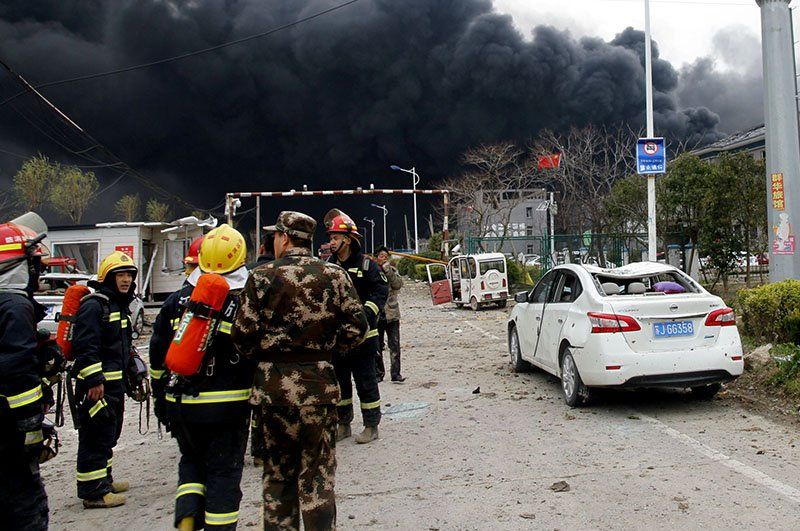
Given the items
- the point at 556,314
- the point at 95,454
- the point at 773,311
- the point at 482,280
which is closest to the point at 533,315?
the point at 556,314

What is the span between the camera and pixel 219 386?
126 inches

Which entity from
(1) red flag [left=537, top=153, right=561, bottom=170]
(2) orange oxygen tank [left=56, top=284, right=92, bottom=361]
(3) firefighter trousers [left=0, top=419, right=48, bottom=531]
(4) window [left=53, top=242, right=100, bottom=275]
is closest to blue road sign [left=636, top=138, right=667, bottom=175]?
(2) orange oxygen tank [left=56, top=284, right=92, bottom=361]

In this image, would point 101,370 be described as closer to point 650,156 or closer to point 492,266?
point 650,156

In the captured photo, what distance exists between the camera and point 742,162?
14.5 meters

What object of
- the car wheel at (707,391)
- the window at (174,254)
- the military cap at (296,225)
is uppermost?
the window at (174,254)

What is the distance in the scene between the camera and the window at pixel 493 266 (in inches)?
818

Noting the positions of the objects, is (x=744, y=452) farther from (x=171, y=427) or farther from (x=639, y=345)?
(x=171, y=427)

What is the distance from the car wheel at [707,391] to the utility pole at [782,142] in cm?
343

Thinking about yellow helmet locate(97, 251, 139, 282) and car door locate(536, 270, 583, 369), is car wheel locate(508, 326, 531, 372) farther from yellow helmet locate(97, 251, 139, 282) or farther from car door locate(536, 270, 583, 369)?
yellow helmet locate(97, 251, 139, 282)

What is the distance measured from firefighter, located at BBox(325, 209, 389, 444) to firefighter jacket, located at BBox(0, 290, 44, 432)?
115 inches

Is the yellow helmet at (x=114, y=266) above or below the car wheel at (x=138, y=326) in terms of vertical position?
above

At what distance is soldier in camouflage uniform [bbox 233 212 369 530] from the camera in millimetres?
3070

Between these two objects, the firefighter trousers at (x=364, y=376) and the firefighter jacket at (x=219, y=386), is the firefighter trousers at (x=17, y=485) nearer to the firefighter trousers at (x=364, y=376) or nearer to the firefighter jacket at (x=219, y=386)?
the firefighter jacket at (x=219, y=386)

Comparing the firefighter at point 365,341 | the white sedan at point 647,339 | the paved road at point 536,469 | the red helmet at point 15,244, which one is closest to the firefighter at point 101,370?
the paved road at point 536,469
